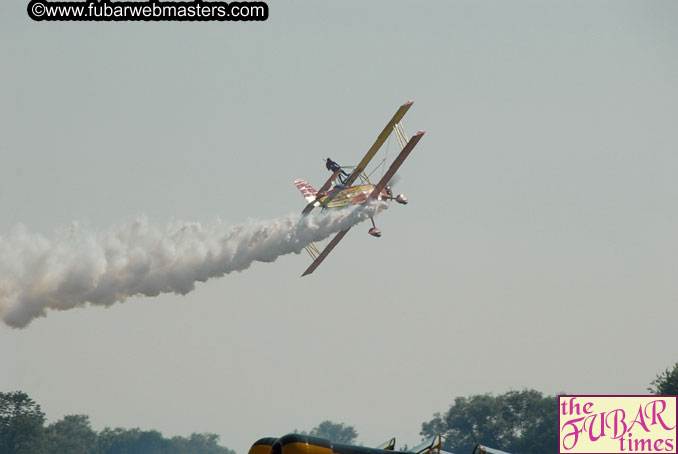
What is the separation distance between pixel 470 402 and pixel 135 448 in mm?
54204

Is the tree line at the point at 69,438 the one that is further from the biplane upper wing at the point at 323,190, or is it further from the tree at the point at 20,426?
the biplane upper wing at the point at 323,190

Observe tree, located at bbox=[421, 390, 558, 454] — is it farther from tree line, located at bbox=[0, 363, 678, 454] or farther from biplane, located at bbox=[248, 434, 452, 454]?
biplane, located at bbox=[248, 434, 452, 454]

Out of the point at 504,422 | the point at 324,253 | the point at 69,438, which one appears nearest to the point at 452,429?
the point at 504,422

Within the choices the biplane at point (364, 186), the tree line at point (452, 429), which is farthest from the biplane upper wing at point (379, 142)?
the tree line at point (452, 429)

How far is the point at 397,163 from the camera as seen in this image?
7369 centimetres

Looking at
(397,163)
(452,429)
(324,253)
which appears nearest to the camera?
(397,163)

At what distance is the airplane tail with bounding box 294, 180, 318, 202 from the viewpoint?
260ft

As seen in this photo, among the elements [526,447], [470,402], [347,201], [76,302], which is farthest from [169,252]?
[470,402]

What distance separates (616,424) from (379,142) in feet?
147

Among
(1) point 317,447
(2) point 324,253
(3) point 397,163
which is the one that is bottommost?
(1) point 317,447

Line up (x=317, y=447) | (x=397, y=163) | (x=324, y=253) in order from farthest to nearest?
Answer: (x=324, y=253)
(x=397, y=163)
(x=317, y=447)

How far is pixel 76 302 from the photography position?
5878 centimetres

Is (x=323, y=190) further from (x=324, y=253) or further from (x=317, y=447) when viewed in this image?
(x=317, y=447)

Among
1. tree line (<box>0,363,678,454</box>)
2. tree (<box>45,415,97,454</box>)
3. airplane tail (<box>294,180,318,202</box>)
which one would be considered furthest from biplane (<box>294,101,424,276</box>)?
tree (<box>45,415,97,454</box>)
